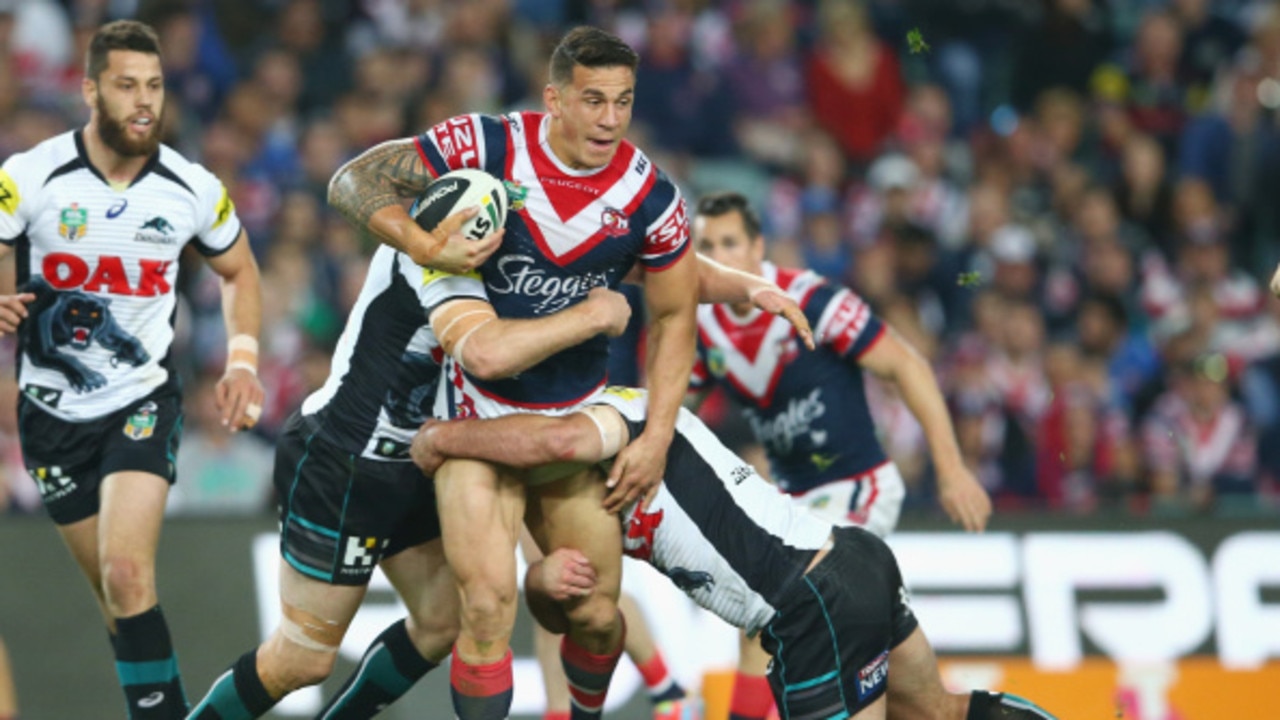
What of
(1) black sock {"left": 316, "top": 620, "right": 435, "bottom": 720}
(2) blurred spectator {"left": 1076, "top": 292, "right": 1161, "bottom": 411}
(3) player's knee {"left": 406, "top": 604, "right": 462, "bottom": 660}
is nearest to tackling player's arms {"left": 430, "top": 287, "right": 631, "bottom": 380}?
(3) player's knee {"left": 406, "top": 604, "right": 462, "bottom": 660}

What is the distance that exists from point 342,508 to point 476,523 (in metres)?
0.82

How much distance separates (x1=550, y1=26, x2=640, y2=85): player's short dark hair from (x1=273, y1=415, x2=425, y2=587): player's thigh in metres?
Answer: 1.55

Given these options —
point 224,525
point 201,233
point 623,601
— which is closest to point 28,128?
point 224,525

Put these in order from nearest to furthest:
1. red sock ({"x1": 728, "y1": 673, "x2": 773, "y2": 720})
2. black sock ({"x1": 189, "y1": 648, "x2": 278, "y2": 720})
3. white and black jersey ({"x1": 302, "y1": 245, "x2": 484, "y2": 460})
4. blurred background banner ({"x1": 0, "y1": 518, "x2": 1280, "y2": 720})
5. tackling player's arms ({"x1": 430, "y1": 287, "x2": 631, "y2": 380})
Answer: tackling player's arms ({"x1": 430, "y1": 287, "x2": 631, "y2": 380}), white and black jersey ({"x1": 302, "y1": 245, "x2": 484, "y2": 460}), black sock ({"x1": 189, "y1": 648, "x2": 278, "y2": 720}), red sock ({"x1": 728, "y1": 673, "x2": 773, "y2": 720}), blurred background banner ({"x1": 0, "y1": 518, "x2": 1280, "y2": 720})

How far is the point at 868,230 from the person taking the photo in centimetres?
1272

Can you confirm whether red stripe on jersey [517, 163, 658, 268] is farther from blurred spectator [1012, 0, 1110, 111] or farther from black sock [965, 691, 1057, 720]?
A: blurred spectator [1012, 0, 1110, 111]

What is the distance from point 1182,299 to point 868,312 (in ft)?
18.9

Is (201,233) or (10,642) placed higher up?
(201,233)

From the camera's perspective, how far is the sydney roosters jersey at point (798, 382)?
24.9ft

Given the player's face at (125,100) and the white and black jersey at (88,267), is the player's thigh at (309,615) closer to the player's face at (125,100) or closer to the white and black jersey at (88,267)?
the white and black jersey at (88,267)

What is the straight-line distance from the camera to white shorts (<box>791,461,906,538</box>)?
7.61 meters

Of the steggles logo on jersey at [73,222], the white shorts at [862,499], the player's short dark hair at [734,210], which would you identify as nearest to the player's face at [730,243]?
the player's short dark hair at [734,210]

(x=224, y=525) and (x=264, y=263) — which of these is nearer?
(x=224, y=525)

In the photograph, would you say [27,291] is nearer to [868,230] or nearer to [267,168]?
[267,168]
